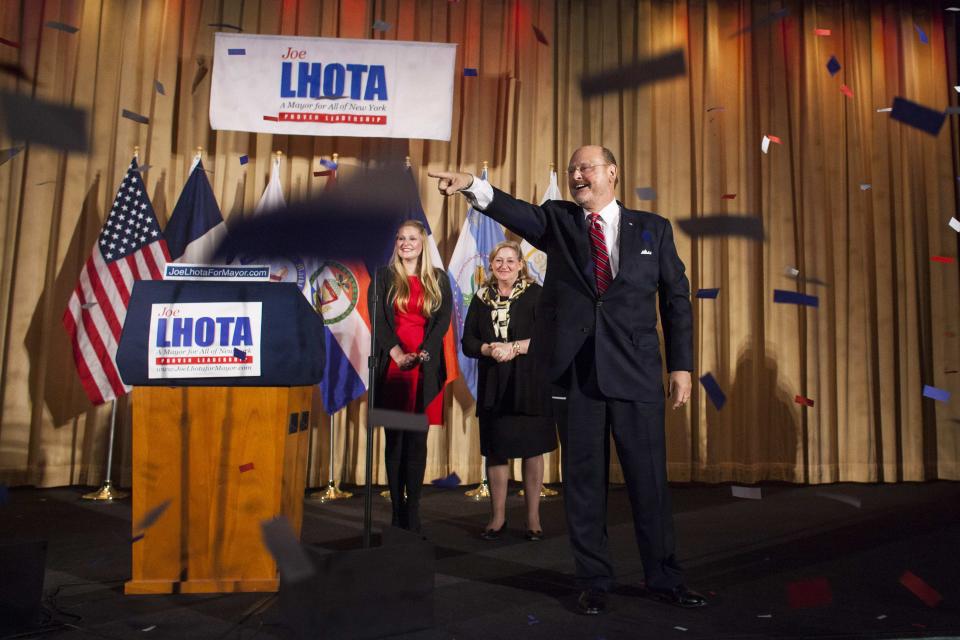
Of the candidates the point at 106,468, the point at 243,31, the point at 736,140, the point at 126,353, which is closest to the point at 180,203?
the point at 243,31

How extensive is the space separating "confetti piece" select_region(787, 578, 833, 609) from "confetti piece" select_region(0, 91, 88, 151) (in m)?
4.38

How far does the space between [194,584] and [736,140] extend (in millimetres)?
4939

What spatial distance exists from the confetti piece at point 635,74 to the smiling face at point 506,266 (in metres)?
2.59

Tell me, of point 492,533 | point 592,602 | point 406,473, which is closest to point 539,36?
point 406,473

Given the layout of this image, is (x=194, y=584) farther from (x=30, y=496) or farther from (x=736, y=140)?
(x=736, y=140)

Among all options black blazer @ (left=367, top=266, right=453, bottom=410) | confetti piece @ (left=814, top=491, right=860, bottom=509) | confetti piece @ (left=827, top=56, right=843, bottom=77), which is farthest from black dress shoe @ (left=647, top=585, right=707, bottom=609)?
confetti piece @ (left=827, top=56, right=843, bottom=77)

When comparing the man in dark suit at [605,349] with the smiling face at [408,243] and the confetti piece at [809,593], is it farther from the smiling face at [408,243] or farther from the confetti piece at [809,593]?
the smiling face at [408,243]

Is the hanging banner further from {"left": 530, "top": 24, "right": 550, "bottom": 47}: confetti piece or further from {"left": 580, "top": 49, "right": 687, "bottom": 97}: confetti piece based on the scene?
{"left": 580, "top": 49, "right": 687, "bottom": 97}: confetti piece

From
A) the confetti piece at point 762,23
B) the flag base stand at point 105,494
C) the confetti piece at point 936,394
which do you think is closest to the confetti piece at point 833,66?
the confetti piece at point 762,23

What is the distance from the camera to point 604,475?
2.32 m

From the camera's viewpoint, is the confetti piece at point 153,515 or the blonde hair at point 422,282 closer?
the confetti piece at point 153,515

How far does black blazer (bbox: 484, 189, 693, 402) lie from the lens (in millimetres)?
2256

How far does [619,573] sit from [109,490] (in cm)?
328

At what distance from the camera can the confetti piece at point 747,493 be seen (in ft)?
15.2
